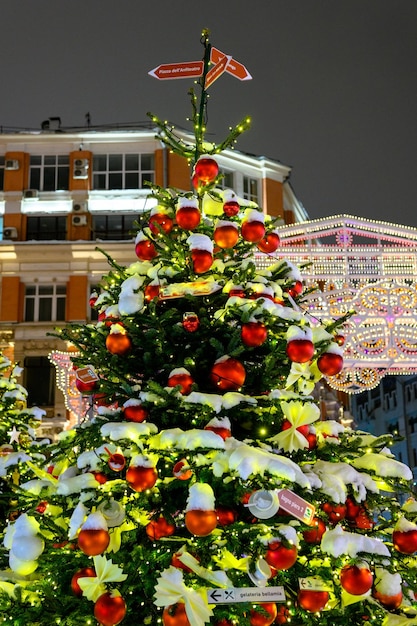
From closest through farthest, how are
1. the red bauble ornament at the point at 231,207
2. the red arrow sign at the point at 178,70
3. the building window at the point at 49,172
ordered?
the red bauble ornament at the point at 231,207 < the red arrow sign at the point at 178,70 < the building window at the point at 49,172

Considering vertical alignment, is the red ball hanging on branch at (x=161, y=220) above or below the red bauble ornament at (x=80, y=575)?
above

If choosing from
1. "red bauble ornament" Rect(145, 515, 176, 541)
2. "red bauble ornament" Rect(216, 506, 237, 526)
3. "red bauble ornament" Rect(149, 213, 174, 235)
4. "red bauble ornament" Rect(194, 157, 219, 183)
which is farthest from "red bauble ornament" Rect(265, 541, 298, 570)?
"red bauble ornament" Rect(194, 157, 219, 183)

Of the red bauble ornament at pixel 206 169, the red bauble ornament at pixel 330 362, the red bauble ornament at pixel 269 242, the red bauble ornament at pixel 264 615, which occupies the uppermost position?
the red bauble ornament at pixel 206 169

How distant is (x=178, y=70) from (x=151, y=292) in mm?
2359

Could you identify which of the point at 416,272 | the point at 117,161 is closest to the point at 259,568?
the point at 416,272

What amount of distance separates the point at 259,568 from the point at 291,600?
0.57 m

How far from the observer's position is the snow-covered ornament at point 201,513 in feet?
11.6

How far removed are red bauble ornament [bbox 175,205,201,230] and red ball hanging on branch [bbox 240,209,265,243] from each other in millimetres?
334

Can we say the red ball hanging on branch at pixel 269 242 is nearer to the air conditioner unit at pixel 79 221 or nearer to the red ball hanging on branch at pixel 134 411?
the red ball hanging on branch at pixel 134 411

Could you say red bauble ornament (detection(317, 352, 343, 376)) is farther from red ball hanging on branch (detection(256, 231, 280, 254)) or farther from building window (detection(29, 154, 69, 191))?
building window (detection(29, 154, 69, 191))

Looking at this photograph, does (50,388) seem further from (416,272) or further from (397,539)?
(397,539)

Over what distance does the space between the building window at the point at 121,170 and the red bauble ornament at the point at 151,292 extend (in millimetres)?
21216

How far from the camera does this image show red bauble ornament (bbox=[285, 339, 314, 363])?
4168 millimetres

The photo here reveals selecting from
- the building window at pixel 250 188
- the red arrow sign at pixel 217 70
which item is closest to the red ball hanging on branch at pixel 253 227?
the red arrow sign at pixel 217 70
